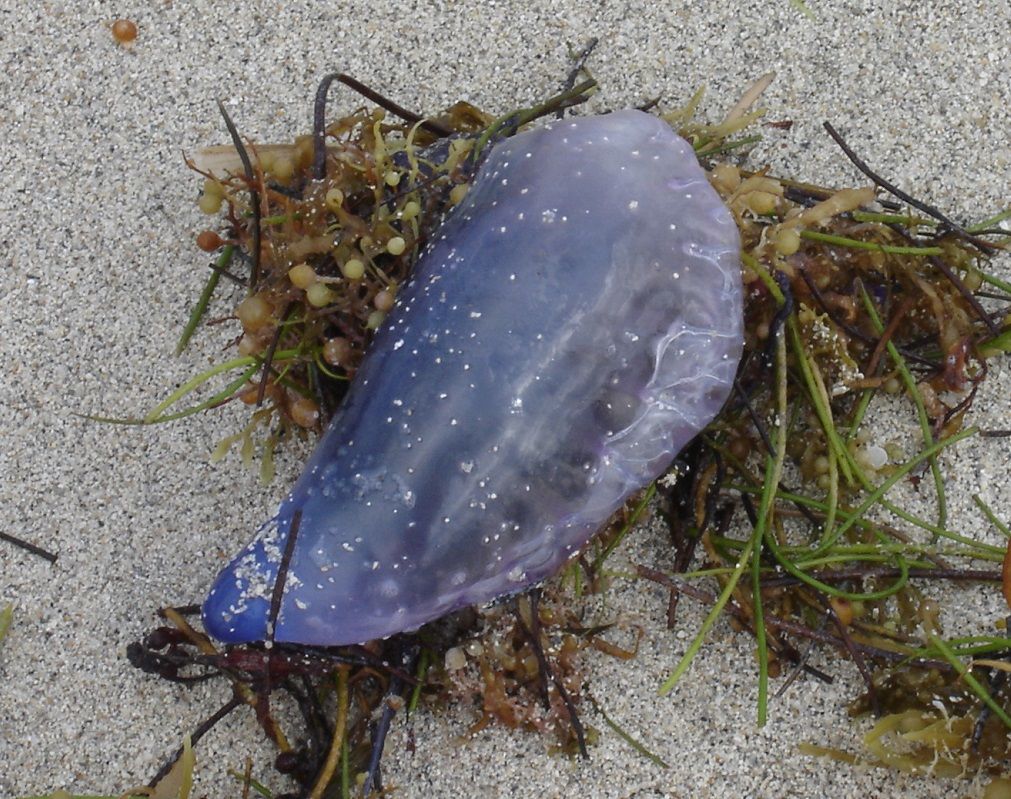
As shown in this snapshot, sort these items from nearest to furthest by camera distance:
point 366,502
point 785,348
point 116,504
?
point 366,502
point 785,348
point 116,504

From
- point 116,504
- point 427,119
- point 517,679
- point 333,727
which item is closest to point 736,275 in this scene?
point 427,119

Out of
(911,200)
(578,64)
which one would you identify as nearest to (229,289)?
(578,64)

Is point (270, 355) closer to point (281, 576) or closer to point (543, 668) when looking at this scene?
point (281, 576)

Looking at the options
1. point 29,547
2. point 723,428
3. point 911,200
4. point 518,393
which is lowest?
point 29,547

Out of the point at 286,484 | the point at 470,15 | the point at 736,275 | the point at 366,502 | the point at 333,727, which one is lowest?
the point at 333,727

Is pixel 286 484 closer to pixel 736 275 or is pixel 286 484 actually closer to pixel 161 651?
pixel 161 651

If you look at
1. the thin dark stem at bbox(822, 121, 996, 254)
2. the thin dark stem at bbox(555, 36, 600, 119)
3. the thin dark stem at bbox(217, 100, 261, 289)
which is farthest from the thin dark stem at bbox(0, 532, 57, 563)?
the thin dark stem at bbox(822, 121, 996, 254)

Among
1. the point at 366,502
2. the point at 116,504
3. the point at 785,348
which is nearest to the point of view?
the point at 366,502

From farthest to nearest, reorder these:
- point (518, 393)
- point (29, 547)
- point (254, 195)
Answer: point (29, 547) → point (254, 195) → point (518, 393)
